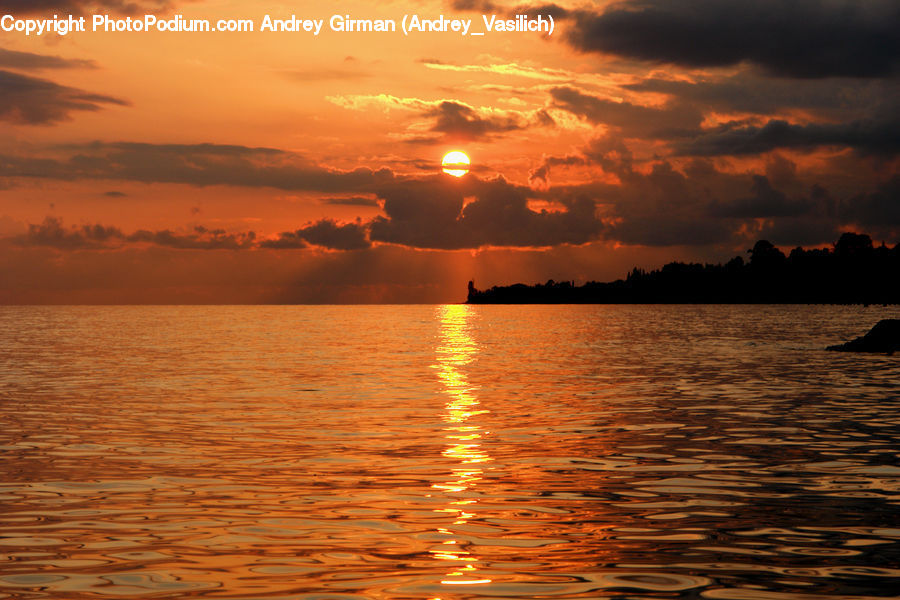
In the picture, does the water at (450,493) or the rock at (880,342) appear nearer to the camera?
the water at (450,493)

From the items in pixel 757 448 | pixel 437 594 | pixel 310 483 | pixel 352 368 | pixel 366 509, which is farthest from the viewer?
pixel 352 368

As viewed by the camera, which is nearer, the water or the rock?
the water

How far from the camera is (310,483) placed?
19.6m

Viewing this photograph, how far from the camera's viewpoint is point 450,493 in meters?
18.5

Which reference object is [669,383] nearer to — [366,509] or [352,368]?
[352,368]

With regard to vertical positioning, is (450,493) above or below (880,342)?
below

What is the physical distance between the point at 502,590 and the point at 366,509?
220 inches

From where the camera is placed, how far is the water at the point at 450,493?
12.4 metres

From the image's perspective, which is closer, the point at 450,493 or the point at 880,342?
the point at 450,493

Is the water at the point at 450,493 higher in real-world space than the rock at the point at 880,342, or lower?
lower

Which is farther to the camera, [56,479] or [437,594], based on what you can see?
[56,479]

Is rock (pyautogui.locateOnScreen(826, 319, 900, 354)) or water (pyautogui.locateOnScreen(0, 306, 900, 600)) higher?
rock (pyautogui.locateOnScreen(826, 319, 900, 354))

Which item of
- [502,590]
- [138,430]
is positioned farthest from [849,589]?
[138,430]

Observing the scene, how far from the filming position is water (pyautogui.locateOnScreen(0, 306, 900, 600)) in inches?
489
